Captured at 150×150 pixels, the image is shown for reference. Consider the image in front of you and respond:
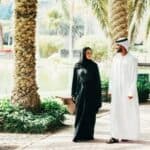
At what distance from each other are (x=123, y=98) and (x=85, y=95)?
75 cm

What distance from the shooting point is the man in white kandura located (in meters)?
12.1

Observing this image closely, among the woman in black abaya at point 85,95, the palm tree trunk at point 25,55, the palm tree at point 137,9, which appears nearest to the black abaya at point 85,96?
the woman in black abaya at point 85,95

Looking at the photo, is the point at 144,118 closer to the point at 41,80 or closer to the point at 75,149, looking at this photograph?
the point at 75,149

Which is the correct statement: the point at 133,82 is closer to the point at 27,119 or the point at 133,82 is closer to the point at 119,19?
the point at 27,119

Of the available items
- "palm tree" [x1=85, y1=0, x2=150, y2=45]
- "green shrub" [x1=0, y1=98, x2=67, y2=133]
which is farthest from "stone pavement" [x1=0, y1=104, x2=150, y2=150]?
"palm tree" [x1=85, y1=0, x2=150, y2=45]

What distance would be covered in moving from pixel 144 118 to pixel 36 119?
3.91m

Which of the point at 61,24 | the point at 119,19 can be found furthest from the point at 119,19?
the point at 61,24

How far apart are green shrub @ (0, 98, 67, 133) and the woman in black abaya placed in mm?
1378

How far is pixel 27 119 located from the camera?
541 inches

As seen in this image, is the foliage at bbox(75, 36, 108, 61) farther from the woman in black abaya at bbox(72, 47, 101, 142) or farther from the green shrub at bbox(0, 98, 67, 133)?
the woman in black abaya at bbox(72, 47, 101, 142)

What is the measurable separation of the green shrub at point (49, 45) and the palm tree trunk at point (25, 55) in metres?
70.5

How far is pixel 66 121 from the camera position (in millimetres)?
15672

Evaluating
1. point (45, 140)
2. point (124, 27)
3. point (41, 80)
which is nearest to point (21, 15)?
point (45, 140)

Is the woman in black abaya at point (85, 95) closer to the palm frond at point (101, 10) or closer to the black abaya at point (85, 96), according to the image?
the black abaya at point (85, 96)
